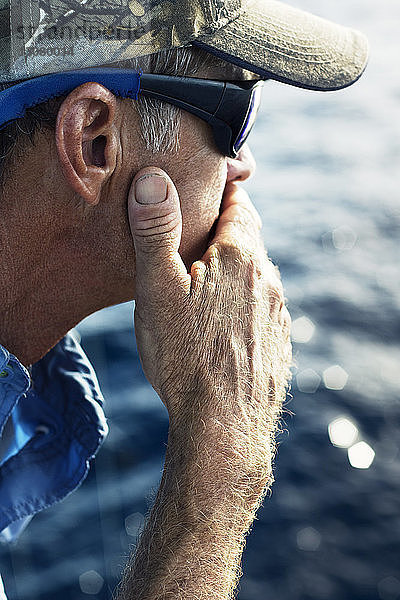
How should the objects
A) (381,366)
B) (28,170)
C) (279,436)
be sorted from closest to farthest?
(28,170) → (279,436) → (381,366)

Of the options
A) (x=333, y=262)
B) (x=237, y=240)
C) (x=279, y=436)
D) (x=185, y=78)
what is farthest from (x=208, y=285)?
(x=333, y=262)

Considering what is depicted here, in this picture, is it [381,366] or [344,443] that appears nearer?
[344,443]

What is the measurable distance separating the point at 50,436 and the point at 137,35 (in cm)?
153

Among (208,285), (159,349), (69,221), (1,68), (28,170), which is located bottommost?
(159,349)

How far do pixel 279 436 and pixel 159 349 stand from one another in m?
2.36

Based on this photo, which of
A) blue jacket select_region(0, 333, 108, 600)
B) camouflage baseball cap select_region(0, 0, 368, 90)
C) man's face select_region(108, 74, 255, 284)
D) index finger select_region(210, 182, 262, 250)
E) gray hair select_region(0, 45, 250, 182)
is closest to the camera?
camouflage baseball cap select_region(0, 0, 368, 90)

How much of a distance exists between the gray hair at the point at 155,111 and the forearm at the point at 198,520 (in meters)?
0.76

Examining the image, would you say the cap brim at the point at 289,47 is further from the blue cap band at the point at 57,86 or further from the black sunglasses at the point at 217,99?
the blue cap band at the point at 57,86

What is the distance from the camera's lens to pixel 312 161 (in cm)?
755

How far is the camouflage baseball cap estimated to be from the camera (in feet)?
5.80

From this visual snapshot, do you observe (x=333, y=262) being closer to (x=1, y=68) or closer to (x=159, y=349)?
(x=159, y=349)

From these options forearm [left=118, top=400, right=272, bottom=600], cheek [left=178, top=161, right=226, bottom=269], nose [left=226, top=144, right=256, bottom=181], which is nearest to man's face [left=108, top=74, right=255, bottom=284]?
cheek [left=178, top=161, right=226, bottom=269]

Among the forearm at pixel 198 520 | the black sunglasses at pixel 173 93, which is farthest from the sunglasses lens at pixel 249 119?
the forearm at pixel 198 520

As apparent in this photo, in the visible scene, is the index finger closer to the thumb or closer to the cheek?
the cheek
